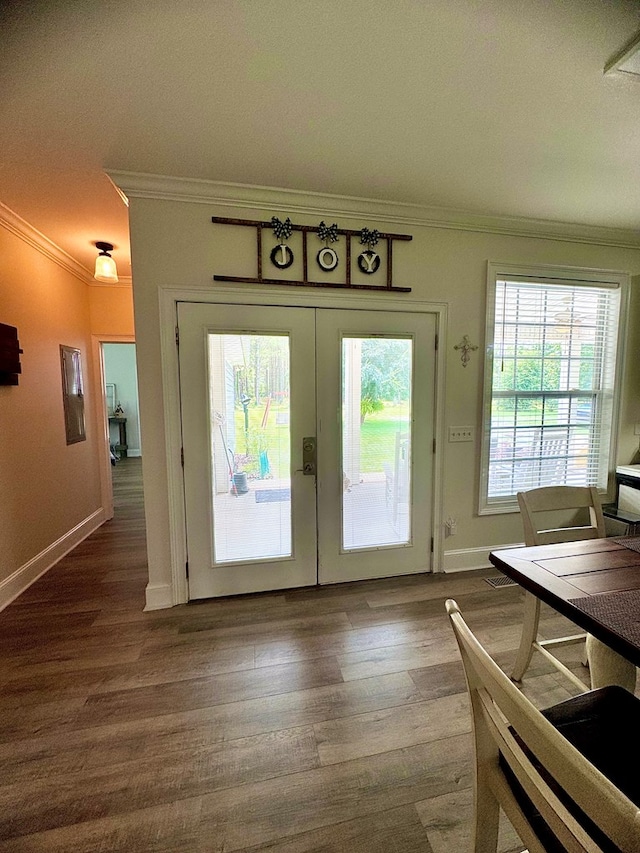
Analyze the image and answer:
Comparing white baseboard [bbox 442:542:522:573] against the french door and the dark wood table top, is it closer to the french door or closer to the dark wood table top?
the french door

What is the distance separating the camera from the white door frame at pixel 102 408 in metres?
4.02

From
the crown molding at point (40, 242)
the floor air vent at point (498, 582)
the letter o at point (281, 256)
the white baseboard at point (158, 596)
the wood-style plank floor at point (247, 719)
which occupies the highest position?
the crown molding at point (40, 242)

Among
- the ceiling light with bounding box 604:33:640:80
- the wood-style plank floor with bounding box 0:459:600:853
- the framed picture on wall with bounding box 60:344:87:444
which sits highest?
the ceiling light with bounding box 604:33:640:80

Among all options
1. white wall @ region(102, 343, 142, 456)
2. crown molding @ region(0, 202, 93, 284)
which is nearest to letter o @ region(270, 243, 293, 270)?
crown molding @ region(0, 202, 93, 284)

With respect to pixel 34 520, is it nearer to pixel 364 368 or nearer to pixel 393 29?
pixel 364 368

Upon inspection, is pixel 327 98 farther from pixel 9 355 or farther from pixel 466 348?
pixel 9 355

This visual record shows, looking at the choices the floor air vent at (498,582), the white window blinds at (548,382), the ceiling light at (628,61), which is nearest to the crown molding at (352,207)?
the white window blinds at (548,382)

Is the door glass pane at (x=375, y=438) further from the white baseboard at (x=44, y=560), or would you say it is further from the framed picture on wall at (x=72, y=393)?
the framed picture on wall at (x=72, y=393)

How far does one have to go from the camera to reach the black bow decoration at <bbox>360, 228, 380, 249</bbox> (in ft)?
8.13

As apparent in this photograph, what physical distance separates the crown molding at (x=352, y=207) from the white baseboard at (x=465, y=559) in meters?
2.45

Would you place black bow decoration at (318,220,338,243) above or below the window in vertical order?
above

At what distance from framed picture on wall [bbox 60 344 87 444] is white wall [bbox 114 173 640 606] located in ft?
5.47

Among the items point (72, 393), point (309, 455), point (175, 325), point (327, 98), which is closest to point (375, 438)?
point (309, 455)

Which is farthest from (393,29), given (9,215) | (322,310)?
(9,215)
